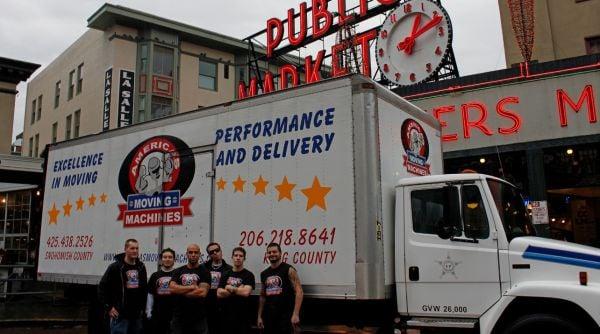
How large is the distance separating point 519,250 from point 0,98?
3020cm

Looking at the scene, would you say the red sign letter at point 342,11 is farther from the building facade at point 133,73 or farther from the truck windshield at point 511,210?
the truck windshield at point 511,210

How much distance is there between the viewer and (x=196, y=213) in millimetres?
8094

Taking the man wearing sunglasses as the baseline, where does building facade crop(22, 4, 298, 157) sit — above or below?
above

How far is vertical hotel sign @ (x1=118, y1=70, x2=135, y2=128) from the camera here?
26.4 metres

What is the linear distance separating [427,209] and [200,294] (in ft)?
9.86

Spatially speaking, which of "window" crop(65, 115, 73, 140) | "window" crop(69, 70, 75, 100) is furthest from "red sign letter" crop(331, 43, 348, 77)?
"window" crop(69, 70, 75, 100)

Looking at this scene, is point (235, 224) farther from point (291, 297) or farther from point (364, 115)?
point (364, 115)

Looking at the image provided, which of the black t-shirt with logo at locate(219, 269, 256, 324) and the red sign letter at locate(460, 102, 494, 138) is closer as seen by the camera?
the black t-shirt with logo at locate(219, 269, 256, 324)

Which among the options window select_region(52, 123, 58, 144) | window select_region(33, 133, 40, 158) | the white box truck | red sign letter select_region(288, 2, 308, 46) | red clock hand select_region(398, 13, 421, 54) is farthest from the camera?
window select_region(33, 133, 40, 158)

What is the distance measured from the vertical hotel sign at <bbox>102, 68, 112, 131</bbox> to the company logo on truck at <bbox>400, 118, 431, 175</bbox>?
70.7ft

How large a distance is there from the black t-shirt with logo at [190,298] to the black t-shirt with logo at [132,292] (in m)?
0.54

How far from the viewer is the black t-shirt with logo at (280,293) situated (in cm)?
660

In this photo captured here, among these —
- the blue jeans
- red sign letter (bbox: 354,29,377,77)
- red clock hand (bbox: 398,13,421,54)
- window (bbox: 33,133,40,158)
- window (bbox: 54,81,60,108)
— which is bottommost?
the blue jeans

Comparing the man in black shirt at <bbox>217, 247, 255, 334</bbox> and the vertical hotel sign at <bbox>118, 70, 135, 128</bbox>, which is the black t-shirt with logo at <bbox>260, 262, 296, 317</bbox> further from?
the vertical hotel sign at <bbox>118, 70, 135, 128</bbox>
